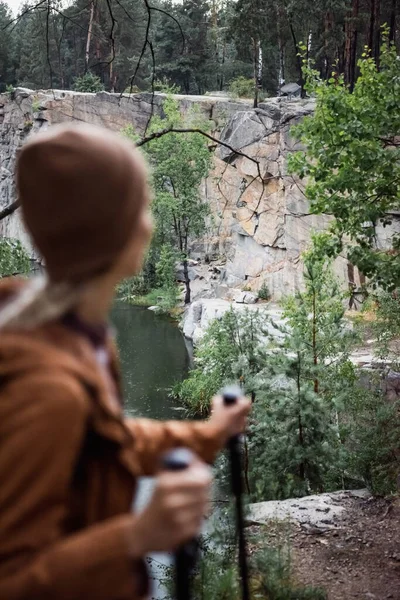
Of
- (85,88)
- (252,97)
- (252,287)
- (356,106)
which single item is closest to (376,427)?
(356,106)

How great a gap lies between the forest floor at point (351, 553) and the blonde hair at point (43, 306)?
4.69 meters

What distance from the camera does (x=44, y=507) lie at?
0.93 m

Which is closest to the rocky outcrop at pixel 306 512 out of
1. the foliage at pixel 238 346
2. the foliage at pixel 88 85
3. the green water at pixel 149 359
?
the foliage at pixel 238 346

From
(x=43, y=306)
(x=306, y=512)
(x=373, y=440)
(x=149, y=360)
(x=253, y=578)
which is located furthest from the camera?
(x=149, y=360)

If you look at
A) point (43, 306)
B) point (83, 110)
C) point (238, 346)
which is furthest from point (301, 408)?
point (83, 110)

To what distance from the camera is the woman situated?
92cm

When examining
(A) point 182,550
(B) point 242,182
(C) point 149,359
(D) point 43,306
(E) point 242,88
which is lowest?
(C) point 149,359

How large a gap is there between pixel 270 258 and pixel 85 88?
44.3 feet

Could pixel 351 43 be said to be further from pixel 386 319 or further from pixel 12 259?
pixel 12 259

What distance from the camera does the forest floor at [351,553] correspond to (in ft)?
17.5

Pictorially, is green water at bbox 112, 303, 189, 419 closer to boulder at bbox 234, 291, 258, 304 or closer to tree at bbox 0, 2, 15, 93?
boulder at bbox 234, 291, 258, 304

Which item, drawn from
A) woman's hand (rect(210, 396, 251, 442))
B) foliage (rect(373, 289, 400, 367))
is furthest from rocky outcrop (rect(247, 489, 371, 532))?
woman's hand (rect(210, 396, 251, 442))

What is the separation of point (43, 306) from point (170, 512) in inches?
13.6

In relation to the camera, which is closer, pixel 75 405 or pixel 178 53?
pixel 75 405
